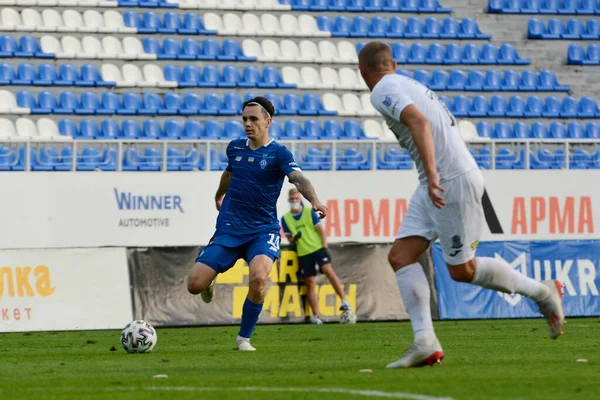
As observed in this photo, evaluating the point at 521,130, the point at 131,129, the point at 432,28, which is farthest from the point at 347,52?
the point at 131,129

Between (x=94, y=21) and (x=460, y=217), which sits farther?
(x=94, y=21)

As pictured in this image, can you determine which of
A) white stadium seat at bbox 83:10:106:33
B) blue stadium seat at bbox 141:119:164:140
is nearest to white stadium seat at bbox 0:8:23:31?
white stadium seat at bbox 83:10:106:33

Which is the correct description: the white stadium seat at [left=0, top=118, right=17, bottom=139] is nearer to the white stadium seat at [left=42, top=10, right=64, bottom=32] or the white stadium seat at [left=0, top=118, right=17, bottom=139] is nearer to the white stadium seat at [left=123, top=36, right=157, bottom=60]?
the white stadium seat at [left=42, top=10, right=64, bottom=32]

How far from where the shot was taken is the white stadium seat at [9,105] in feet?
76.7

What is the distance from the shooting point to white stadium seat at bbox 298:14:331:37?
27.7 meters

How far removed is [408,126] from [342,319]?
11080 mm

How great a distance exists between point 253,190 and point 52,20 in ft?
52.1

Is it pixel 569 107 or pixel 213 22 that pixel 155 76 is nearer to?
pixel 213 22

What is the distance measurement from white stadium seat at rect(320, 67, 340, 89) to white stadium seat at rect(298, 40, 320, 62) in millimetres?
356

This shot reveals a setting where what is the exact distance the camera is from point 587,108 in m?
27.9

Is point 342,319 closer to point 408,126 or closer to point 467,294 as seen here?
point 467,294

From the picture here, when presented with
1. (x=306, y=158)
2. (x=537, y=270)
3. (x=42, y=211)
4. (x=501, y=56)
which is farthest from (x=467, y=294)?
(x=501, y=56)

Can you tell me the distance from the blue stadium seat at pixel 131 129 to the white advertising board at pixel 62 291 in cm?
589

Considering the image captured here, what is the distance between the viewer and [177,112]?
2459 centimetres
